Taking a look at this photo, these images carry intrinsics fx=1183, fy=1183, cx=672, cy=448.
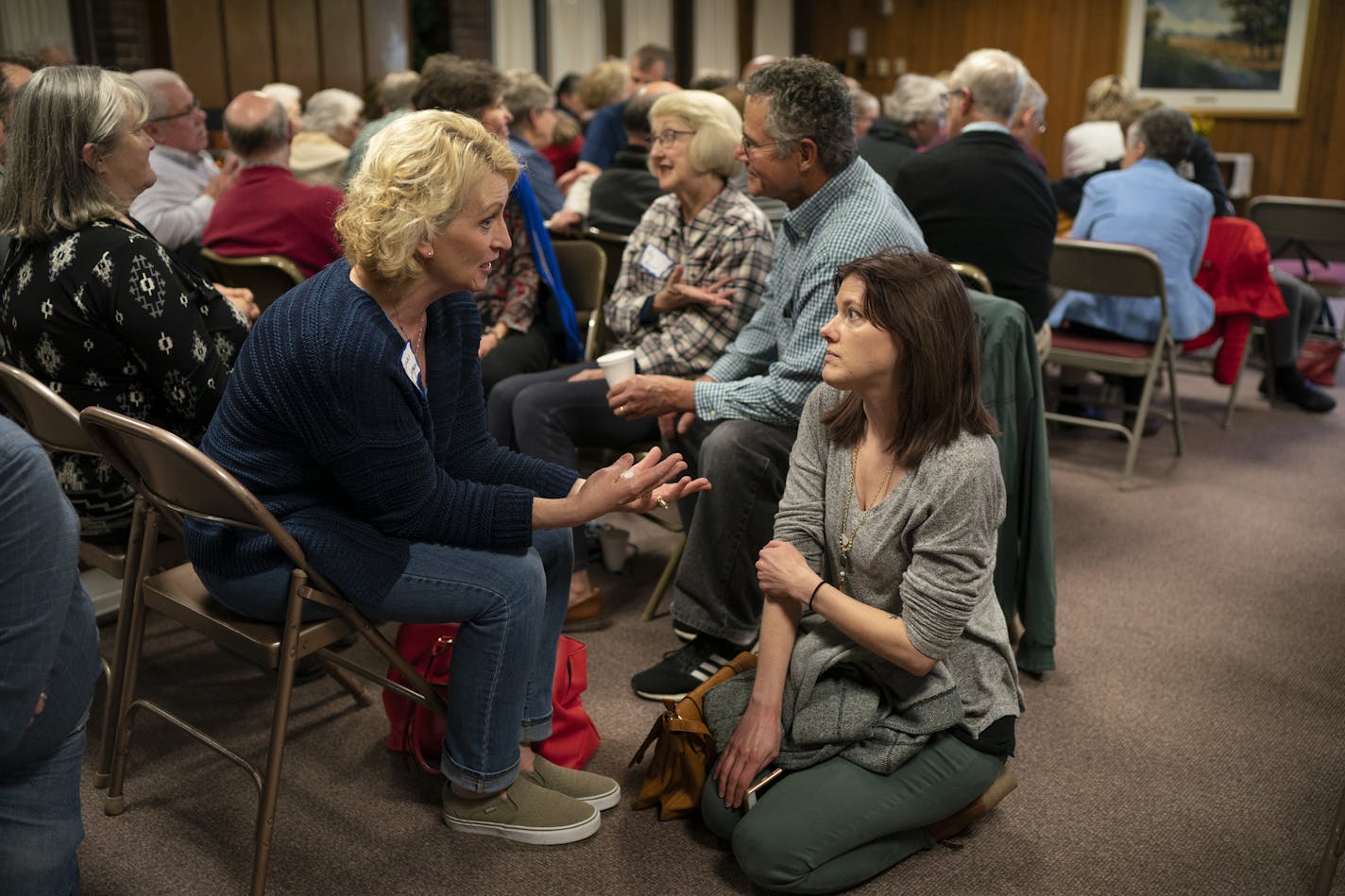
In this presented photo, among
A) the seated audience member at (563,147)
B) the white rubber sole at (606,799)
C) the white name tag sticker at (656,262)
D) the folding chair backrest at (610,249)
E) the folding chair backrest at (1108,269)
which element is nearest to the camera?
the white rubber sole at (606,799)

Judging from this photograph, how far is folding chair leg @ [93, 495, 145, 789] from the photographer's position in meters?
2.29

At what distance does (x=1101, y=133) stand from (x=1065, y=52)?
431cm

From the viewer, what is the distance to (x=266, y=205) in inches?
141

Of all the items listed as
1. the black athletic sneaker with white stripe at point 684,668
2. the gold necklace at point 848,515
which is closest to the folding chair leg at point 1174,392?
the black athletic sneaker with white stripe at point 684,668

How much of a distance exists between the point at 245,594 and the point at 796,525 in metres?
0.96

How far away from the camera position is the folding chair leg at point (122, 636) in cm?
229

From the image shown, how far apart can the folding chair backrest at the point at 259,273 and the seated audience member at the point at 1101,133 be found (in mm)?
4316

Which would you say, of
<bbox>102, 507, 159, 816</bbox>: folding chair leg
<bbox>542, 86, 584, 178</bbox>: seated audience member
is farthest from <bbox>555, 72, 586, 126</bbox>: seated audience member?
<bbox>102, 507, 159, 816</bbox>: folding chair leg

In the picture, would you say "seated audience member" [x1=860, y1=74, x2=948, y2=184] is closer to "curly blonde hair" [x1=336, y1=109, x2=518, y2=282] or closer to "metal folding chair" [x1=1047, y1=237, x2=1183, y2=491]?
"metal folding chair" [x1=1047, y1=237, x2=1183, y2=491]

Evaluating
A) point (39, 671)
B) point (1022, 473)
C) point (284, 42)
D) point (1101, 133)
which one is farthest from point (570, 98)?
point (39, 671)

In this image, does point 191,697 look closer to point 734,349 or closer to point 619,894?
point 619,894

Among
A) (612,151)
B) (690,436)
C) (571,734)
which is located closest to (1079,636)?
(690,436)

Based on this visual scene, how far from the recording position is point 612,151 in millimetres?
5652

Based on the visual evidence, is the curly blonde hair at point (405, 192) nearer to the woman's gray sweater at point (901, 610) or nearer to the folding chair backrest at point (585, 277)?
the woman's gray sweater at point (901, 610)
